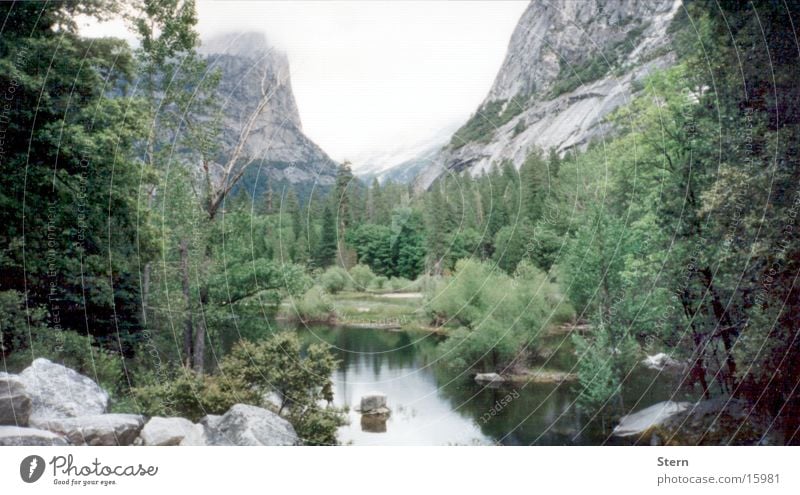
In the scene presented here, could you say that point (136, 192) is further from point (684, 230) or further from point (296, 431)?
point (684, 230)

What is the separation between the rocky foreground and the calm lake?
35.2 inches

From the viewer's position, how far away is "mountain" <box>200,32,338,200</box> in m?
5.21

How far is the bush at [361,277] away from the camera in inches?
222

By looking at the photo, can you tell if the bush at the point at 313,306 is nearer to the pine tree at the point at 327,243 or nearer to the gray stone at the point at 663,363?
the pine tree at the point at 327,243

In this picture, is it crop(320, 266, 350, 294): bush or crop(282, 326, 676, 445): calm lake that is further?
crop(320, 266, 350, 294): bush

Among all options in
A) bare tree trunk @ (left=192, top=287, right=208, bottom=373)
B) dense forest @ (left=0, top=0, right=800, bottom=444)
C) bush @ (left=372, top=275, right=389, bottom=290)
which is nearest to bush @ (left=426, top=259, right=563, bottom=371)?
dense forest @ (left=0, top=0, right=800, bottom=444)

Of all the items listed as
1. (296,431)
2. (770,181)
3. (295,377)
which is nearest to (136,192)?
(295,377)

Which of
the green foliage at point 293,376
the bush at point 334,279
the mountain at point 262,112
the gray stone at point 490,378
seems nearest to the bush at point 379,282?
the bush at point 334,279

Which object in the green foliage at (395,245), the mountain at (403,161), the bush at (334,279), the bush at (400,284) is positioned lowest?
the bush at (400,284)

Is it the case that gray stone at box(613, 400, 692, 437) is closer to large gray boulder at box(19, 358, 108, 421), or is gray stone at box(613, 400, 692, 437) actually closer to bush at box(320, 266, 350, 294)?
bush at box(320, 266, 350, 294)

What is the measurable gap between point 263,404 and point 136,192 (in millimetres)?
2482
